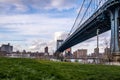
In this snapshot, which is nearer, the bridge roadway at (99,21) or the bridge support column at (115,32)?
the bridge support column at (115,32)

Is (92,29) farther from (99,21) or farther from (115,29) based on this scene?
(115,29)

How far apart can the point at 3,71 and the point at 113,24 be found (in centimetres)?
5990

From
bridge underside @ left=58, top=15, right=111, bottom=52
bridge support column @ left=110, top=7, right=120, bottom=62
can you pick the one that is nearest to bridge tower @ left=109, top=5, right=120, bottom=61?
bridge support column @ left=110, top=7, right=120, bottom=62

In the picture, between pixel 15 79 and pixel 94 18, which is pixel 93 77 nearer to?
pixel 15 79

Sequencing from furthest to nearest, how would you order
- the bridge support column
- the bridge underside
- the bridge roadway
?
the bridge underside < the bridge roadway < the bridge support column

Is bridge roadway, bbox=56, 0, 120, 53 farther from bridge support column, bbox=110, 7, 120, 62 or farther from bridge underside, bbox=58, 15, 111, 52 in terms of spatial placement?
bridge support column, bbox=110, 7, 120, 62

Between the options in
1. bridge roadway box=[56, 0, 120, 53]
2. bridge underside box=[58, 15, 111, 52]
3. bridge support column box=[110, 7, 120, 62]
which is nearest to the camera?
bridge support column box=[110, 7, 120, 62]

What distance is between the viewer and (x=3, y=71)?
15312mm

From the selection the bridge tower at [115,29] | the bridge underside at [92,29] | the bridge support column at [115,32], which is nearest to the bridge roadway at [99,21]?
the bridge underside at [92,29]

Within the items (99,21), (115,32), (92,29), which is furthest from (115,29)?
(92,29)

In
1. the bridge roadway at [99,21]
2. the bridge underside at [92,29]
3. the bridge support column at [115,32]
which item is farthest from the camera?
the bridge underside at [92,29]

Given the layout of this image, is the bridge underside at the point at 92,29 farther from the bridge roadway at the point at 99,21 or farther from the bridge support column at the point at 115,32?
the bridge support column at the point at 115,32

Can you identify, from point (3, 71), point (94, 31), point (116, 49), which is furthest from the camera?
point (94, 31)

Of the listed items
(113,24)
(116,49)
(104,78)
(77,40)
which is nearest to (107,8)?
(113,24)
